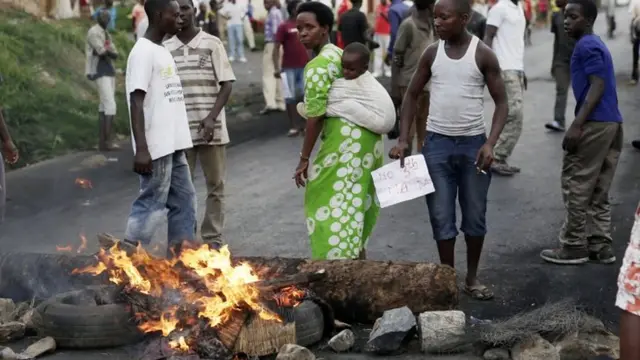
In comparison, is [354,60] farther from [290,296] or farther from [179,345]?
[179,345]

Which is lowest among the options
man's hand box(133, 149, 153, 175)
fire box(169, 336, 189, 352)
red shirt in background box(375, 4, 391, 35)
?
red shirt in background box(375, 4, 391, 35)

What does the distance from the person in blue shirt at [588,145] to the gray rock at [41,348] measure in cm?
367

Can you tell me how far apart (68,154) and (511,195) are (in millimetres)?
6359

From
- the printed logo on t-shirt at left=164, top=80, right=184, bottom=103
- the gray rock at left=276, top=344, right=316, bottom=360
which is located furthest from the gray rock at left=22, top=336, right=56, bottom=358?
the printed logo on t-shirt at left=164, top=80, right=184, bottom=103

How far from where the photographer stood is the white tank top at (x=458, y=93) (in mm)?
6191

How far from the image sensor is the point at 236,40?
922 inches

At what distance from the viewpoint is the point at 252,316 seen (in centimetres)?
532

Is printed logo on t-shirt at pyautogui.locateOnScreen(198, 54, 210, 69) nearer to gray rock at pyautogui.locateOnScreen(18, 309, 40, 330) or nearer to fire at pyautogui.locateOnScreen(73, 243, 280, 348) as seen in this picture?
fire at pyautogui.locateOnScreen(73, 243, 280, 348)

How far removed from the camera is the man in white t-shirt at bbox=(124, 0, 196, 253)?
6.54m

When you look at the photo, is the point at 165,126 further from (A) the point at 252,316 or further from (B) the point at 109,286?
(A) the point at 252,316

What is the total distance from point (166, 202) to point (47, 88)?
9636mm

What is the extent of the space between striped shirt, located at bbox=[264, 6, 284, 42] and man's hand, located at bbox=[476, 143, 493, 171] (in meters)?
10.6

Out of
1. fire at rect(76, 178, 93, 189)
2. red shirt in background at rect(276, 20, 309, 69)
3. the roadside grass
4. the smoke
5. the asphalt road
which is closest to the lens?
the smoke

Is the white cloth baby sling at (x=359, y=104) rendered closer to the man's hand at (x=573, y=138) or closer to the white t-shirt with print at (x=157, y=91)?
the white t-shirt with print at (x=157, y=91)
